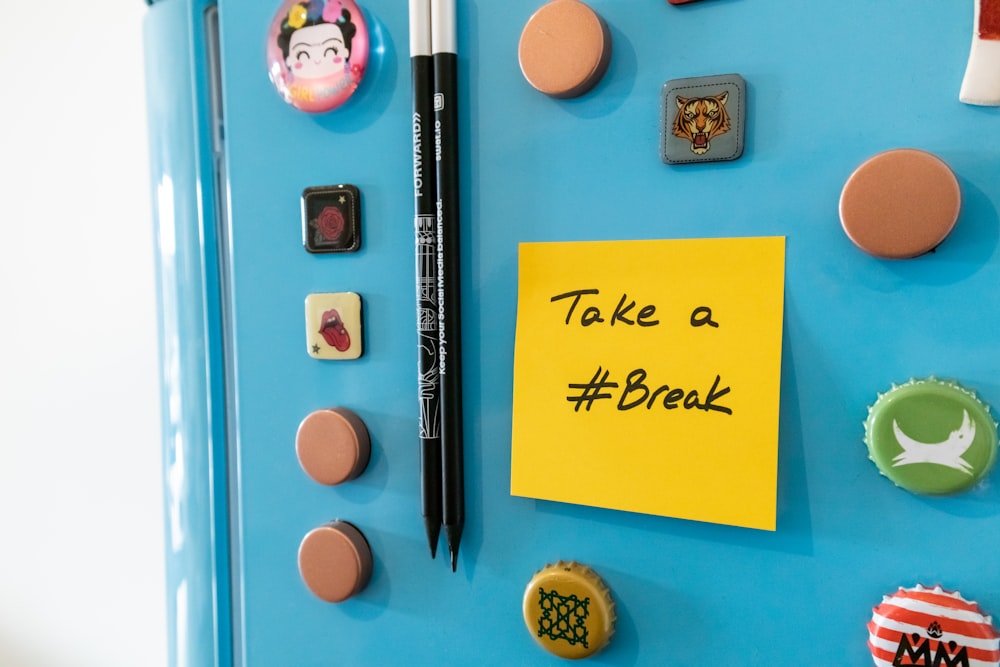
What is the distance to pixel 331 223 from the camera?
1.36ft

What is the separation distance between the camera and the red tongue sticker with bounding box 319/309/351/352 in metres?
0.42

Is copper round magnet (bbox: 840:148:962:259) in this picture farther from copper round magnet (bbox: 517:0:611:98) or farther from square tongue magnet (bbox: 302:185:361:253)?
square tongue magnet (bbox: 302:185:361:253)

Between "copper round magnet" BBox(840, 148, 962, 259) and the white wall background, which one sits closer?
"copper round magnet" BBox(840, 148, 962, 259)

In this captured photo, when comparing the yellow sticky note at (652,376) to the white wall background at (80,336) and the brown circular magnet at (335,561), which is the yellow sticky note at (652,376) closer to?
the brown circular magnet at (335,561)

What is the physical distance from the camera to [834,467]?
32cm

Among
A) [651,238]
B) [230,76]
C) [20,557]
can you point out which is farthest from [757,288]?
[20,557]

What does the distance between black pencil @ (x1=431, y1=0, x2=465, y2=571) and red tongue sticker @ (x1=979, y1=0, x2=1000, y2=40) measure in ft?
0.82

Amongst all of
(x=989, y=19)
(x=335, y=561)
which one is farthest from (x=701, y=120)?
(x=335, y=561)

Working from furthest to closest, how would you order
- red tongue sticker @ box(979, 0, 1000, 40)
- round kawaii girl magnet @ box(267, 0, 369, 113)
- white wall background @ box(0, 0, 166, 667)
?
1. white wall background @ box(0, 0, 166, 667)
2. round kawaii girl magnet @ box(267, 0, 369, 113)
3. red tongue sticker @ box(979, 0, 1000, 40)

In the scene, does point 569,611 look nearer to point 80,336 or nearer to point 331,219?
point 331,219

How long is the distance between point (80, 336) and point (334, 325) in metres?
0.77

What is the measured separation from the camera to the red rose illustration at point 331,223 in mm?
413

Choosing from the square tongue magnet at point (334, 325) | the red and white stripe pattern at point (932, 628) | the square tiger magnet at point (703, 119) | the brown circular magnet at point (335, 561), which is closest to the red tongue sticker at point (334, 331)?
the square tongue magnet at point (334, 325)

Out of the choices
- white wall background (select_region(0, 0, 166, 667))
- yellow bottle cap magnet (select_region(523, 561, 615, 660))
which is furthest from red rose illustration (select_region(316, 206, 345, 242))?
white wall background (select_region(0, 0, 166, 667))
